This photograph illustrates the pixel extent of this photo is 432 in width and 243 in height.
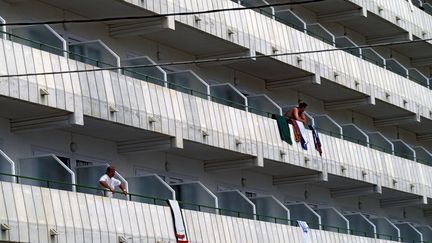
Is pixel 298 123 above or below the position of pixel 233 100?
below

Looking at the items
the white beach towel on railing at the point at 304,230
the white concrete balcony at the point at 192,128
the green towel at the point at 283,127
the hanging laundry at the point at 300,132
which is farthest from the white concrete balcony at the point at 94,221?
the hanging laundry at the point at 300,132

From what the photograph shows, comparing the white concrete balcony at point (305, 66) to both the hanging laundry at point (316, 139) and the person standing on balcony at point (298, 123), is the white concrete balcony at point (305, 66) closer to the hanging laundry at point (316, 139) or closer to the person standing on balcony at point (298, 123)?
the person standing on balcony at point (298, 123)

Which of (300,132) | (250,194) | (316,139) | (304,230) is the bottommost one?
(304,230)

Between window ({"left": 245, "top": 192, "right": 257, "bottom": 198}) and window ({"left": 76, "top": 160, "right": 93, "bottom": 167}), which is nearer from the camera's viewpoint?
window ({"left": 76, "top": 160, "right": 93, "bottom": 167})

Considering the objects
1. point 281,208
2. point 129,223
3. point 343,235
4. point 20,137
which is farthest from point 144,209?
point 343,235

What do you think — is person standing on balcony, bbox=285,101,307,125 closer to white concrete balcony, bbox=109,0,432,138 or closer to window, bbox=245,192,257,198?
white concrete balcony, bbox=109,0,432,138

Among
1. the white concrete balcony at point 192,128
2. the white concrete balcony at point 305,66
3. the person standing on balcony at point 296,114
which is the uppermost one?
the white concrete balcony at point 305,66

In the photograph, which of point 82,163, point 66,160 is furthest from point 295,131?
point 66,160

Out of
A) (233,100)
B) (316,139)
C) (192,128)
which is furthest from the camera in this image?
(316,139)

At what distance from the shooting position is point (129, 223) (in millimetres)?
34531

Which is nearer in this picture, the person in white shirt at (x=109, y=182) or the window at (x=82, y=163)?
the person in white shirt at (x=109, y=182)

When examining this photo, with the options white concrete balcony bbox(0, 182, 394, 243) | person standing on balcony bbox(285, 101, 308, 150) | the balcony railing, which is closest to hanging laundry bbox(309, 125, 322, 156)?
person standing on balcony bbox(285, 101, 308, 150)

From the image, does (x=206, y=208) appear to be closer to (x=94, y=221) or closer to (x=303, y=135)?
(x=303, y=135)

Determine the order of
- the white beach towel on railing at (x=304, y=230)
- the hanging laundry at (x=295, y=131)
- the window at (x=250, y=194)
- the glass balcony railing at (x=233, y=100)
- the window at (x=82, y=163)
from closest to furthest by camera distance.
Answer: the window at (x=82, y=163) < the glass balcony railing at (x=233, y=100) < the white beach towel on railing at (x=304, y=230) < the hanging laundry at (x=295, y=131) < the window at (x=250, y=194)
